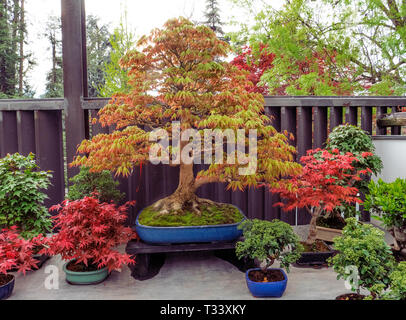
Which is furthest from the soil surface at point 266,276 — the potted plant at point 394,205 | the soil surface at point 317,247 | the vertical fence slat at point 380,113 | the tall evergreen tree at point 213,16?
the tall evergreen tree at point 213,16

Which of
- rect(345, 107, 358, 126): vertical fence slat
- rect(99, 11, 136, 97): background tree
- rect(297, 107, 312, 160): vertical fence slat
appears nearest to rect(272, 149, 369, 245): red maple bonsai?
rect(297, 107, 312, 160): vertical fence slat

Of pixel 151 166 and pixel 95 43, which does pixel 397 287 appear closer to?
pixel 151 166

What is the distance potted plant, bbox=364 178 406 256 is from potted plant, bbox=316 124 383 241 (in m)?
0.47

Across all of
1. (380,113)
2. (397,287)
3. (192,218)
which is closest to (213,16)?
(380,113)

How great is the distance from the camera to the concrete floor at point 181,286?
194 cm

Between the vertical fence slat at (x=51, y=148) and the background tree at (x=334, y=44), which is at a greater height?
the background tree at (x=334, y=44)

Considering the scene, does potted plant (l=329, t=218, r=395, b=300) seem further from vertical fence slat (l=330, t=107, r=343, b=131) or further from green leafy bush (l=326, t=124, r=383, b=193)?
vertical fence slat (l=330, t=107, r=343, b=131)

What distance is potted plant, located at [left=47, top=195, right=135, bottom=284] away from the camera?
203cm

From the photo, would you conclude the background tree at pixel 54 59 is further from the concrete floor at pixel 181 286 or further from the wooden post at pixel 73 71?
the concrete floor at pixel 181 286

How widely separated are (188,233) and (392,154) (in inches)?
91.3

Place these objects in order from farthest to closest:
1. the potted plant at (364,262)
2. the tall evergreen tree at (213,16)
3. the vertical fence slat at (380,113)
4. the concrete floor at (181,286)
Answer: the tall evergreen tree at (213,16), the vertical fence slat at (380,113), the concrete floor at (181,286), the potted plant at (364,262)

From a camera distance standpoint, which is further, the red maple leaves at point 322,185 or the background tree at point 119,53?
the background tree at point 119,53

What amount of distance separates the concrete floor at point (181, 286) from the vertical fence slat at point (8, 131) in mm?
1548

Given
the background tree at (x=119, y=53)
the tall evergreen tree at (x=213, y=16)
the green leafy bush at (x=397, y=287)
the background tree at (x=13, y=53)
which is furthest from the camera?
the tall evergreen tree at (x=213, y=16)
